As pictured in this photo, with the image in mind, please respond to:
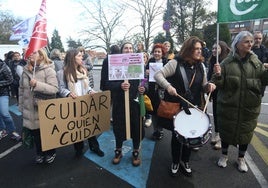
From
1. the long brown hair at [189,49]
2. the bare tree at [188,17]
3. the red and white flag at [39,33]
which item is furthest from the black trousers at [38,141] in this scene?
the bare tree at [188,17]

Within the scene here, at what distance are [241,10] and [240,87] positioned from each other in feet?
3.40

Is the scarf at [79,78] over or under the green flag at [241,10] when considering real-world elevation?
under

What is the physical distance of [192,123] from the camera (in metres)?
3.24

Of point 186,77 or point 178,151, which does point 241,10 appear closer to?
point 186,77

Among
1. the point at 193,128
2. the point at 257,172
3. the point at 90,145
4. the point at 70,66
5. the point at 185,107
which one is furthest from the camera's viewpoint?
the point at 90,145

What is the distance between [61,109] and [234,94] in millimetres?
2436

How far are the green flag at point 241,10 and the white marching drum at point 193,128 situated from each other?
1.40 m

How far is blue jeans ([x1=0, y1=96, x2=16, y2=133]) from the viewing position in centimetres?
505

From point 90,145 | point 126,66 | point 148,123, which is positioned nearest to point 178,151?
point 126,66

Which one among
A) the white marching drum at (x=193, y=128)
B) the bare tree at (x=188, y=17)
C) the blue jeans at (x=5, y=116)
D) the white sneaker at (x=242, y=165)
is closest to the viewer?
the white marching drum at (x=193, y=128)

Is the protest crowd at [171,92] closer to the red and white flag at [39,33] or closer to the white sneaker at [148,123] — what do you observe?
the red and white flag at [39,33]

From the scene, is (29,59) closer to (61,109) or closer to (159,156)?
(61,109)

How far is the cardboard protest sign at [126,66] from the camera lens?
3.74 metres

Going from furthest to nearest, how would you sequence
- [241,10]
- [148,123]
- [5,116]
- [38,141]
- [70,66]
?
[148,123]
[5,116]
[38,141]
[70,66]
[241,10]
